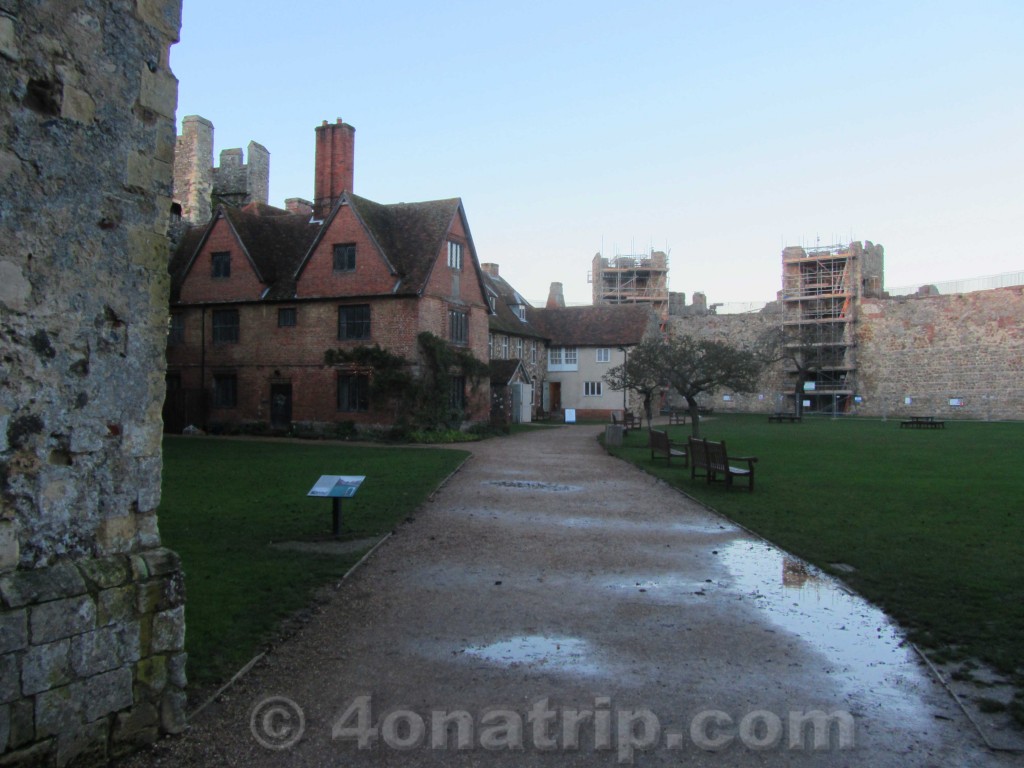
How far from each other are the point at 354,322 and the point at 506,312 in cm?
1812

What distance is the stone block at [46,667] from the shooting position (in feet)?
13.6

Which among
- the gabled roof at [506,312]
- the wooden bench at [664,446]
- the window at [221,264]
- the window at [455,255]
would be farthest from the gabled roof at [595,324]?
the wooden bench at [664,446]

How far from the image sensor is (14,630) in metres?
4.10

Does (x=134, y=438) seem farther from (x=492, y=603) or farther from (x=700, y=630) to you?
(x=700, y=630)

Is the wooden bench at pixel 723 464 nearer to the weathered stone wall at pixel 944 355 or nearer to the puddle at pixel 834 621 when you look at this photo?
the puddle at pixel 834 621

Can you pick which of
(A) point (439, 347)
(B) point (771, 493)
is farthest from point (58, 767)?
(A) point (439, 347)

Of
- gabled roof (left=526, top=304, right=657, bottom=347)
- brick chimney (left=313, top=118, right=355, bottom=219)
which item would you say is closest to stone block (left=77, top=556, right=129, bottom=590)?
brick chimney (left=313, top=118, right=355, bottom=219)

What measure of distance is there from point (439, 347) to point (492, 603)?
22.9m

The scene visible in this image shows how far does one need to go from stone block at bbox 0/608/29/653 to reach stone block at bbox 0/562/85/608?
5 cm

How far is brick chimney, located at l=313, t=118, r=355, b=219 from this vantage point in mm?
32844

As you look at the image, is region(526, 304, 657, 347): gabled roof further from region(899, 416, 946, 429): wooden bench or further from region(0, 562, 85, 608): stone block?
region(0, 562, 85, 608): stone block

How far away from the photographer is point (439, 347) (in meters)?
30.2

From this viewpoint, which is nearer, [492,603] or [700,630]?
[700,630]

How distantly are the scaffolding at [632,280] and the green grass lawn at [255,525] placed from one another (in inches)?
2164
